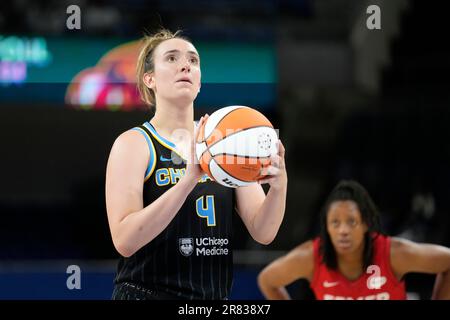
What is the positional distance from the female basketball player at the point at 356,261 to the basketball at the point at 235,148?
1451mm

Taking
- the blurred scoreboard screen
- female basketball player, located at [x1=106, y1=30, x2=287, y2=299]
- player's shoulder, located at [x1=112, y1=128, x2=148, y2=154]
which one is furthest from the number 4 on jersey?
the blurred scoreboard screen

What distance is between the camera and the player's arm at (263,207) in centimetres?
191

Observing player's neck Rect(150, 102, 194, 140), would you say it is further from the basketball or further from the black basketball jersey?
the basketball

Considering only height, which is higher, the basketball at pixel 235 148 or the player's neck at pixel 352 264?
the basketball at pixel 235 148

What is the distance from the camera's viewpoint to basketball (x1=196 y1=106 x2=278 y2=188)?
1.80 metres

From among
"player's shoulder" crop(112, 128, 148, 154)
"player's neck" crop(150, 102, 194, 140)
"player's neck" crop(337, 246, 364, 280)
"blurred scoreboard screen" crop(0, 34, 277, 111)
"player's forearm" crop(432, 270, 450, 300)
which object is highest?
"blurred scoreboard screen" crop(0, 34, 277, 111)

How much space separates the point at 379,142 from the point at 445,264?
188cm

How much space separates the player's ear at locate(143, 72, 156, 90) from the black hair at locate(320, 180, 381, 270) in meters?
1.40

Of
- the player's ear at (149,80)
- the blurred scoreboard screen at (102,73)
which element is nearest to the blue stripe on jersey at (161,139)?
the player's ear at (149,80)

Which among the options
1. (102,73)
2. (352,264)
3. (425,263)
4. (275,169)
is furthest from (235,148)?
(102,73)

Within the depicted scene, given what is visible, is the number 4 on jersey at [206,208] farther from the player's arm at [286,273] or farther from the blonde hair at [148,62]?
the player's arm at [286,273]

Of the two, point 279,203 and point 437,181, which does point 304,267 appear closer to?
point 279,203

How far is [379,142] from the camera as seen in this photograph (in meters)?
4.89
